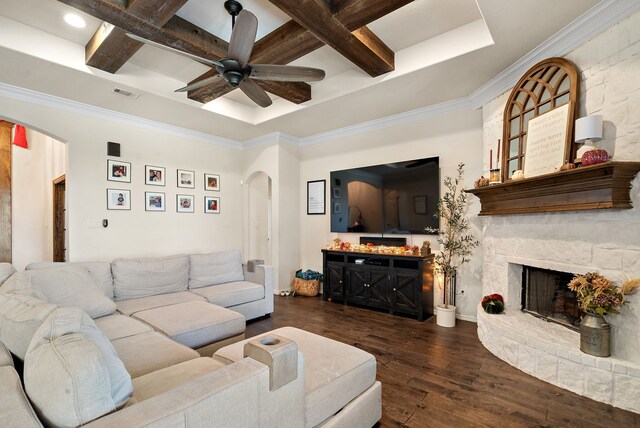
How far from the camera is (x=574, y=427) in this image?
1869 mm

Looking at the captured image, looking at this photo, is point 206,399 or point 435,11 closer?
point 206,399

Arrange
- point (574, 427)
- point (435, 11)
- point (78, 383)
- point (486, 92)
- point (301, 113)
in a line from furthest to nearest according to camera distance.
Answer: point (301, 113) → point (486, 92) → point (435, 11) → point (574, 427) → point (78, 383)

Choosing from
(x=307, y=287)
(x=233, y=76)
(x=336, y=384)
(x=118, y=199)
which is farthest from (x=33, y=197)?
(x=336, y=384)

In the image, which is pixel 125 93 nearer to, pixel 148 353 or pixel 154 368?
pixel 148 353

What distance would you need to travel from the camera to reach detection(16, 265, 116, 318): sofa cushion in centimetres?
248

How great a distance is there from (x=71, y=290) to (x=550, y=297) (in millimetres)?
4280

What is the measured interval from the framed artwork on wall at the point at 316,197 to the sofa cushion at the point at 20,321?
13.7ft

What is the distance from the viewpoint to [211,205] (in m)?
5.37

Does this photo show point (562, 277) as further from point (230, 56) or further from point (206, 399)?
point (230, 56)

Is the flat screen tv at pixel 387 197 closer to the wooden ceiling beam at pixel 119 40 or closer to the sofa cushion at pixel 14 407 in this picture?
the wooden ceiling beam at pixel 119 40

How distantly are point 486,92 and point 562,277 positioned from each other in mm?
2093

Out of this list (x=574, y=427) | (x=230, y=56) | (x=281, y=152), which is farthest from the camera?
(x=281, y=152)

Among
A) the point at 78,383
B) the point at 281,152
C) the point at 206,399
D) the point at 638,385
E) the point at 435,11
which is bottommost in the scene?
the point at 638,385

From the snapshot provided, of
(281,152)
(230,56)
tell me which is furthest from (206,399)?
(281,152)
